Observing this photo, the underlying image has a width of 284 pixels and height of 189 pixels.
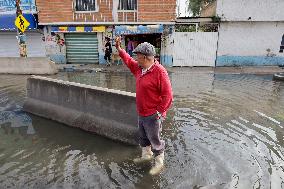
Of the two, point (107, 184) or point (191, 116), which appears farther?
point (191, 116)

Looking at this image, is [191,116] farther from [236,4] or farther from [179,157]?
[236,4]

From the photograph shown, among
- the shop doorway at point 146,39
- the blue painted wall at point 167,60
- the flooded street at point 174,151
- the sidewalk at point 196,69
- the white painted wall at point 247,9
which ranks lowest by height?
the flooded street at point 174,151

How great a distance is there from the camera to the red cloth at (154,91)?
4391mm

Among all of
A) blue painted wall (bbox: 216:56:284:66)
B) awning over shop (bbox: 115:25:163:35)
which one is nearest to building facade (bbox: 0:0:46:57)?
awning over shop (bbox: 115:25:163:35)

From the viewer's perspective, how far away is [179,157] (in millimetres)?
5566

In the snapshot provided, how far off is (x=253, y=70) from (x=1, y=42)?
18.7 metres

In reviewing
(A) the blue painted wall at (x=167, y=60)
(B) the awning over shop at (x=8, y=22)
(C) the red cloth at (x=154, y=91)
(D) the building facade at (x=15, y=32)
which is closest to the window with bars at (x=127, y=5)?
(A) the blue painted wall at (x=167, y=60)

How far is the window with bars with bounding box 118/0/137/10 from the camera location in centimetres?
1916

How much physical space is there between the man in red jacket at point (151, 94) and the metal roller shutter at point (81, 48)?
15487 millimetres

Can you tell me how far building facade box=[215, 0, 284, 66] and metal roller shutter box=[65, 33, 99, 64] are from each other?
8.60 m

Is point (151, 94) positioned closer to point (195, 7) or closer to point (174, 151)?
point (174, 151)

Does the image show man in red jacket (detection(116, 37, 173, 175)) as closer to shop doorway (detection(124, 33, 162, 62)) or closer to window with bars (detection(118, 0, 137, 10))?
shop doorway (detection(124, 33, 162, 62))

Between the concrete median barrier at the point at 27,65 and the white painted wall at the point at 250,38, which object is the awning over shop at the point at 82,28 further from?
the white painted wall at the point at 250,38

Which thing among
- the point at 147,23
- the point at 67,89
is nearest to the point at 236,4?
the point at 147,23
